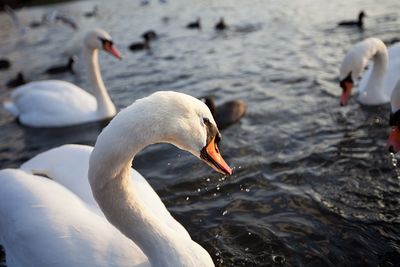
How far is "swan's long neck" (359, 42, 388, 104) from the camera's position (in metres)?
7.95

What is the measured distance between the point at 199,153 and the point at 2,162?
5434 mm

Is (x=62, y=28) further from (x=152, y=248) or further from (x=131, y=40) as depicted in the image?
(x=152, y=248)

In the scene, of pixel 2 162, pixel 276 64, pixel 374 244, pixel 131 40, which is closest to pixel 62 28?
pixel 131 40

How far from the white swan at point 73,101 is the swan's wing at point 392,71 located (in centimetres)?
516

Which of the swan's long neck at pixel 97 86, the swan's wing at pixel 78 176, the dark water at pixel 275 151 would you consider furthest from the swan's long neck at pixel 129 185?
the swan's long neck at pixel 97 86

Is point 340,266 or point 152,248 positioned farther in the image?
point 340,266

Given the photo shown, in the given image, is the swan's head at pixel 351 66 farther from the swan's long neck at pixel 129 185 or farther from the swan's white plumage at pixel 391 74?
the swan's long neck at pixel 129 185

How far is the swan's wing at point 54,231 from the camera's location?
3.18 meters

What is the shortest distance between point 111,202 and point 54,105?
623cm

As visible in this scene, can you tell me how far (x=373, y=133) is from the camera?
683 centimetres

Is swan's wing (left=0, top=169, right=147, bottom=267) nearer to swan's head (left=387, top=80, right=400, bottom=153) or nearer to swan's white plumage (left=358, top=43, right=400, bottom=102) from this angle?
swan's head (left=387, top=80, right=400, bottom=153)

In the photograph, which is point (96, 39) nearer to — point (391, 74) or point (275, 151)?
point (275, 151)

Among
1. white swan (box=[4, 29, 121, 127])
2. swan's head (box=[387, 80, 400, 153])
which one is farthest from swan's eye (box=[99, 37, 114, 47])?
swan's head (box=[387, 80, 400, 153])

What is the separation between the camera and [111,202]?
9.31 feet
